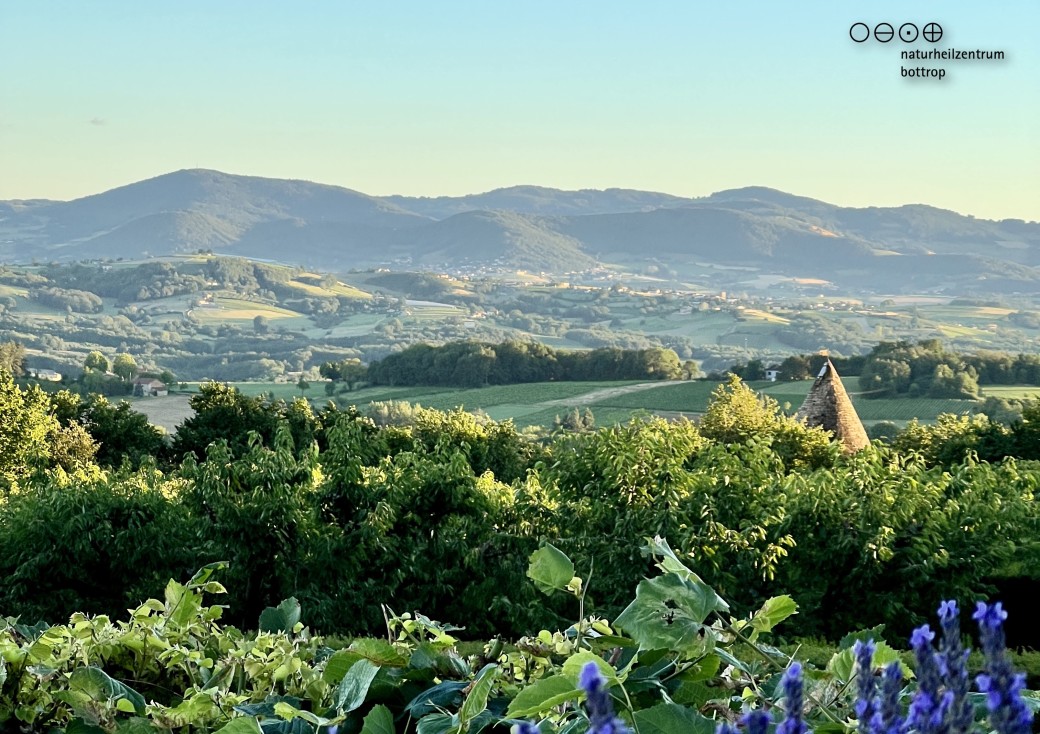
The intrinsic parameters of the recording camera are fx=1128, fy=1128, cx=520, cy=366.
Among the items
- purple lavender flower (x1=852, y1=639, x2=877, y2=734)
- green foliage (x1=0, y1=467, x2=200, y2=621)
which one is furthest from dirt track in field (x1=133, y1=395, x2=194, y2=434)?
purple lavender flower (x1=852, y1=639, x2=877, y2=734)

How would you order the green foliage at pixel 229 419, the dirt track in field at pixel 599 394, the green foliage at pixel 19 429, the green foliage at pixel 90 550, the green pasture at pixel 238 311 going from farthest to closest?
the green pasture at pixel 238 311 < the dirt track in field at pixel 599 394 < the green foliage at pixel 229 419 < the green foliage at pixel 19 429 < the green foliage at pixel 90 550

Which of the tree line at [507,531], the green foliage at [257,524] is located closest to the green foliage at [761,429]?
the tree line at [507,531]

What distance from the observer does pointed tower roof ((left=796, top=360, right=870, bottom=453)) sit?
29438 mm

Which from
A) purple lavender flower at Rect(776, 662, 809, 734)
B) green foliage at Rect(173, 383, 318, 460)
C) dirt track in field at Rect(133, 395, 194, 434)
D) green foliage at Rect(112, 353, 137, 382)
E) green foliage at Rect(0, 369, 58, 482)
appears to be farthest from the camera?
green foliage at Rect(112, 353, 137, 382)

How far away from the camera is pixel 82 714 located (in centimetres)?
273

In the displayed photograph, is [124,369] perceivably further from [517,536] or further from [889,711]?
[889,711]

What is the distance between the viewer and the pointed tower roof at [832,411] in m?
29.4

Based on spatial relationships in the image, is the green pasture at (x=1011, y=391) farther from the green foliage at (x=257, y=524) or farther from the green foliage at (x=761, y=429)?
the green foliage at (x=257, y=524)

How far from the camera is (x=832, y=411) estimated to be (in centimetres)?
2947

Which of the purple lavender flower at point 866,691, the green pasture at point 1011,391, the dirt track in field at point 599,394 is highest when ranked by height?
the purple lavender flower at point 866,691

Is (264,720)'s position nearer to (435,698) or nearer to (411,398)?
(435,698)

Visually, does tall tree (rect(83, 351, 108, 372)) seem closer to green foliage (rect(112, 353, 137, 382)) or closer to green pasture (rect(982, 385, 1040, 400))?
green foliage (rect(112, 353, 137, 382))

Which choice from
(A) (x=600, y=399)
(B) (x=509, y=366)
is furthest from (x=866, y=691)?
(B) (x=509, y=366)

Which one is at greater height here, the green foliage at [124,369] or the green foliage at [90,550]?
the green foliage at [90,550]
